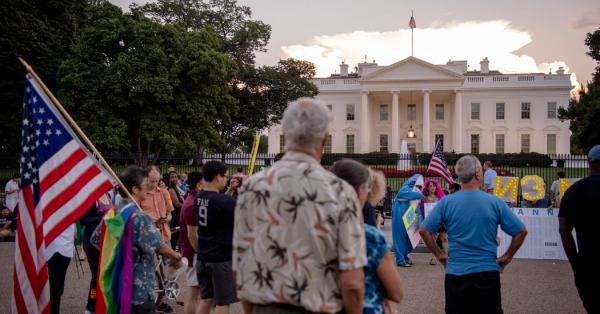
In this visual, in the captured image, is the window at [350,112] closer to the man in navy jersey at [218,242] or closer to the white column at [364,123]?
the white column at [364,123]

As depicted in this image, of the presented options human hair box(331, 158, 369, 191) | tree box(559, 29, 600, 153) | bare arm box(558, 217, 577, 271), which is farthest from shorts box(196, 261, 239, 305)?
tree box(559, 29, 600, 153)

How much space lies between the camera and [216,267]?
504 cm

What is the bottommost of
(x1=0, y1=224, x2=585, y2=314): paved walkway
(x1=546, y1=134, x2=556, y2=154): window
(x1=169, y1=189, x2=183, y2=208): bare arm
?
(x1=0, y1=224, x2=585, y2=314): paved walkway

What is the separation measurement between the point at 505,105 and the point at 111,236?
205ft

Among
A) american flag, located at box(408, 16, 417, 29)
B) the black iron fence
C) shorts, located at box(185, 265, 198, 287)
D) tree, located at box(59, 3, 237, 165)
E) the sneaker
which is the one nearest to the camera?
shorts, located at box(185, 265, 198, 287)

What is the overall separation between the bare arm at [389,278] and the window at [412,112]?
2383 inches

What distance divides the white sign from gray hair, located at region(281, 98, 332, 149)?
940 centimetres

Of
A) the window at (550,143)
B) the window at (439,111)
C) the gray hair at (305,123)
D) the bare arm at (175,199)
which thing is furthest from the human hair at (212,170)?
the window at (550,143)

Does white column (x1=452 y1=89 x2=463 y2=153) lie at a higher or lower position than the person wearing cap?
higher

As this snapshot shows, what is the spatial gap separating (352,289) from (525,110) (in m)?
64.1

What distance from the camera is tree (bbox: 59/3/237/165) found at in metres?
28.8

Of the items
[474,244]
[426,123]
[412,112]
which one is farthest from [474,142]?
[474,244]

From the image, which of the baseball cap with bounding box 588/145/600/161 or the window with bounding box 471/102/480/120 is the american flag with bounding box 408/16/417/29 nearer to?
the window with bounding box 471/102/480/120

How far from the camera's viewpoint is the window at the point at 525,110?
61106 millimetres
